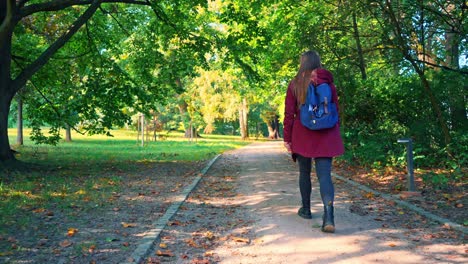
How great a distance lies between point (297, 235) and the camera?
5160 mm

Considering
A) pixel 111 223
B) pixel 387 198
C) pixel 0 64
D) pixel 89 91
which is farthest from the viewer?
pixel 89 91

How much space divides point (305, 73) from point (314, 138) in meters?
0.82

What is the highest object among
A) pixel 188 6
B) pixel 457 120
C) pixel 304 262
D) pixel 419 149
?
pixel 188 6

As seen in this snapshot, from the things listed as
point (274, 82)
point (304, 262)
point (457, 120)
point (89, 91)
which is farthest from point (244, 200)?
point (274, 82)

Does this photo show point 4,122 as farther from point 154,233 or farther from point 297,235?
point 297,235

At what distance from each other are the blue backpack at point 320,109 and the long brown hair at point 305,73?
0.37ft

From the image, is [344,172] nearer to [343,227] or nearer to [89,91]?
[343,227]

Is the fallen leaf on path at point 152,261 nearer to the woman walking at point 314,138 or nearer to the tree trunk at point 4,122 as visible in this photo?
the woman walking at point 314,138

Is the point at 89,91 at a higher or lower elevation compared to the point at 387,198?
higher

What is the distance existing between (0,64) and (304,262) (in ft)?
34.3

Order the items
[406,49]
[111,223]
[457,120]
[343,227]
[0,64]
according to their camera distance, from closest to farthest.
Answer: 1. [343,227]
2. [111,223]
3. [406,49]
4. [457,120]
5. [0,64]

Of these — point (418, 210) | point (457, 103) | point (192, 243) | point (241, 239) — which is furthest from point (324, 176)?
point (457, 103)

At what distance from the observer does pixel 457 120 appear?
34.5ft

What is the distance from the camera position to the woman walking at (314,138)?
5.23 meters
